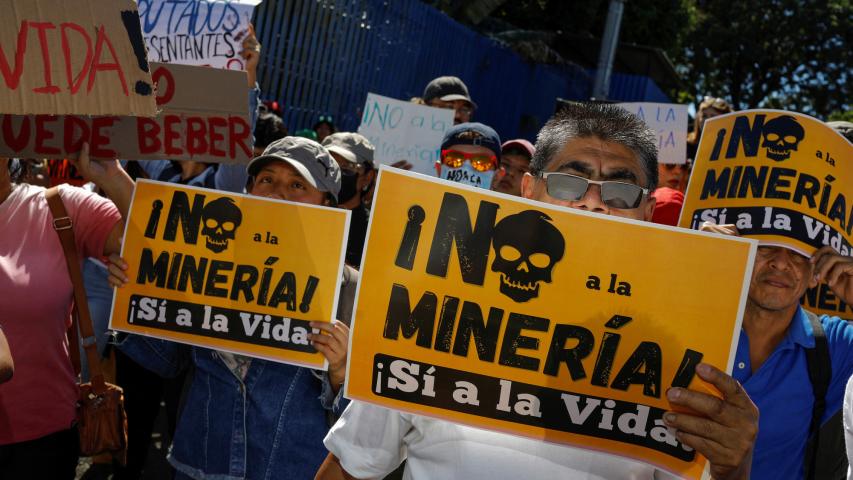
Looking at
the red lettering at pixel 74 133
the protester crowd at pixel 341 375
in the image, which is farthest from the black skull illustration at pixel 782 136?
the red lettering at pixel 74 133

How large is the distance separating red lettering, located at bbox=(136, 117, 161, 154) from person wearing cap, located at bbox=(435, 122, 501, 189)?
6.71 ft

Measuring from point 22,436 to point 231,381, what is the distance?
775 mm

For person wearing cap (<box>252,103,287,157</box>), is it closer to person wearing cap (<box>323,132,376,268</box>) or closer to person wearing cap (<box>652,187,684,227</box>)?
person wearing cap (<box>323,132,376,268</box>)

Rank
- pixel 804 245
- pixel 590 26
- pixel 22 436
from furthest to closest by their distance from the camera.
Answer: pixel 590 26
pixel 22 436
pixel 804 245

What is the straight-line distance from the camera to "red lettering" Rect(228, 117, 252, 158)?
11.1 feet

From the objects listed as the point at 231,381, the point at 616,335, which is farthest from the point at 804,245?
the point at 231,381

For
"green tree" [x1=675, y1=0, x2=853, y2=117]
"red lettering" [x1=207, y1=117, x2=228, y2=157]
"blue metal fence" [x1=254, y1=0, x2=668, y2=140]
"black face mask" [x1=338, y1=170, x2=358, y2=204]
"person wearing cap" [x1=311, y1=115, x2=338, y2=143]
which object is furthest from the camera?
"green tree" [x1=675, y1=0, x2=853, y2=117]

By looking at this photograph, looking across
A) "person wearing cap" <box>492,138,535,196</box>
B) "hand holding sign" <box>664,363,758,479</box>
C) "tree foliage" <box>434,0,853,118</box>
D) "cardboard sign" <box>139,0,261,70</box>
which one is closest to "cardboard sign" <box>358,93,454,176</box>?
"person wearing cap" <box>492,138,535,196</box>

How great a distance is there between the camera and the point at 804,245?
2.85 meters

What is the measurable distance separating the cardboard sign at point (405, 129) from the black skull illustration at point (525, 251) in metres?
4.57

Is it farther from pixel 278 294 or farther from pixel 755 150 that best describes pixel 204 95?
pixel 755 150

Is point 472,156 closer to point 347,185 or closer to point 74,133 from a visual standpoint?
point 347,185

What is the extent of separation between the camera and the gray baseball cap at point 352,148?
524cm

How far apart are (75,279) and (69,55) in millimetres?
1078
